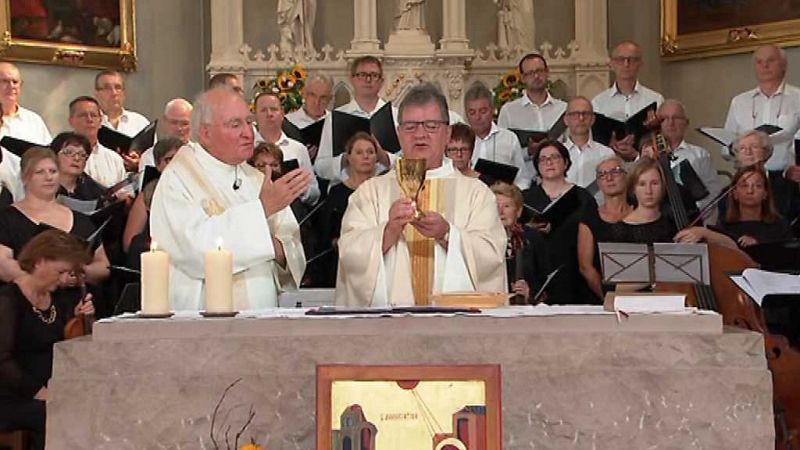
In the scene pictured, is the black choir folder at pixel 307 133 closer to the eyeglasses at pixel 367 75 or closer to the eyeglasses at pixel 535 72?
the eyeglasses at pixel 367 75

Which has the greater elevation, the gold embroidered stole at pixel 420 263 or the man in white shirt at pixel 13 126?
the man in white shirt at pixel 13 126

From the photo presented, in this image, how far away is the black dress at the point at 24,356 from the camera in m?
5.61

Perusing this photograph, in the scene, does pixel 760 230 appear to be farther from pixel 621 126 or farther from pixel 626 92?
pixel 626 92

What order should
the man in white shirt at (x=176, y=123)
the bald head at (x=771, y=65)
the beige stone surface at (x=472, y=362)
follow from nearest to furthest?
the beige stone surface at (x=472, y=362) → the man in white shirt at (x=176, y=123) → the bald head at (x=771, y=65)

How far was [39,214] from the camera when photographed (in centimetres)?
692

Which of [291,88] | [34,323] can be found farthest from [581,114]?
[34,323]

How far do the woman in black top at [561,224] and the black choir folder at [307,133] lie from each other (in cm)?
148

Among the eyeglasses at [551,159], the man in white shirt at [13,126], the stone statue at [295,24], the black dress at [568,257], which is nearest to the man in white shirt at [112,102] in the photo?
the man in white shirt at [13,126]

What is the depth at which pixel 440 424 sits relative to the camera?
3164 mm

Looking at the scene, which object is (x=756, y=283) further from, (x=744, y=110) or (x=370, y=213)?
(x=744, y=110)

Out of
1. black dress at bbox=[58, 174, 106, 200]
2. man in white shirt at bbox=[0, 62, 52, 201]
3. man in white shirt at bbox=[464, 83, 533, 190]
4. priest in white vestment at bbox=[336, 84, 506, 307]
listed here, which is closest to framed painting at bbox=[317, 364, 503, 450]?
priest in white vestment at bbox=[336, 84, 506, 307]

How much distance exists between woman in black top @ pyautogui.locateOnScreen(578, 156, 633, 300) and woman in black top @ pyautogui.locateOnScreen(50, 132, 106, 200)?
2.71 metres

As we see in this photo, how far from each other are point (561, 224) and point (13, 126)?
11.7 ft

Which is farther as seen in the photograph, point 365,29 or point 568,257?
point 365,29
